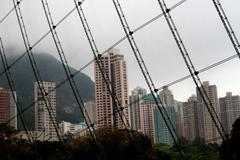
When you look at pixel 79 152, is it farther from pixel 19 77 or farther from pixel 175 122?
pixel 19 77

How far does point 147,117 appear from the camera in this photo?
1085cm

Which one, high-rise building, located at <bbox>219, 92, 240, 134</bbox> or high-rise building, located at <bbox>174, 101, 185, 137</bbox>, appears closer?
high-rise building, located at <bbox>219, 92, 240, 134</bbox>

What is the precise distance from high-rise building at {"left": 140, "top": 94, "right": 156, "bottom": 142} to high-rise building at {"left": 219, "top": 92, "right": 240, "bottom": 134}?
1542mm

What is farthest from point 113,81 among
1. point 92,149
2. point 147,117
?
point 92,149

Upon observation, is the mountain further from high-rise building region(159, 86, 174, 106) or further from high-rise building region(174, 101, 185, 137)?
high-rise building region(159, 86, 174, 106)

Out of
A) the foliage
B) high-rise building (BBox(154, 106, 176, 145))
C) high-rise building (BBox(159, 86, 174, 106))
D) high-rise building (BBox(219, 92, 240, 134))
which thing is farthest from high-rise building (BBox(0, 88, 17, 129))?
high-rise building (BBox(219, 92, 240, 134))

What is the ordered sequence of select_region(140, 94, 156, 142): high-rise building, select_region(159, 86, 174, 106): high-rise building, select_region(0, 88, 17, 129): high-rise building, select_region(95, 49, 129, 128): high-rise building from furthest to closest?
select_region(0, 88, 17, 129): high-rise building < select_region(140, 94, 156, 142): high-rise building < select_region(95, 49, 129, 128): high-rise building < select_region(159, 86, 174, 106): high-rise building

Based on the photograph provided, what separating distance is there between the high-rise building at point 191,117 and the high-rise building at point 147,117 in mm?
661

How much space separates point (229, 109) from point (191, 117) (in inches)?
40.5

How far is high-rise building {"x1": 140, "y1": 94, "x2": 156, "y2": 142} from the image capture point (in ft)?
33.2

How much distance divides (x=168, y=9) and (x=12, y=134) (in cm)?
970

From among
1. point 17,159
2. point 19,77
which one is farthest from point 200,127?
point 19,77

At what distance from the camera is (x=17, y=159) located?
12164 mm

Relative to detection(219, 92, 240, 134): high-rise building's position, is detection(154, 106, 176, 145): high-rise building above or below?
above
